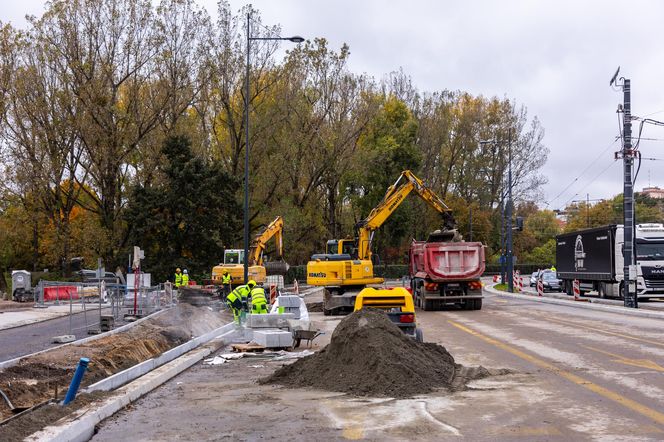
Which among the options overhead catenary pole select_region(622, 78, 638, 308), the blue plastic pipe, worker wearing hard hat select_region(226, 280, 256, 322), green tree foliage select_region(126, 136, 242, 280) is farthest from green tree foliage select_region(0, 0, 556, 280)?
the blue plastic pipe

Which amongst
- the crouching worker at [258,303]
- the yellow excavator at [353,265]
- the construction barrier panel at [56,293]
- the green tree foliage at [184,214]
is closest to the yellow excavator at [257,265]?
the yellow excavator at [353,265]

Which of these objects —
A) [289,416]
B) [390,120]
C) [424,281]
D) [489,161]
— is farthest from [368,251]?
[489,161]

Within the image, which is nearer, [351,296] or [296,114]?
[351,296]

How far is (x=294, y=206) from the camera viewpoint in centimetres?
5738

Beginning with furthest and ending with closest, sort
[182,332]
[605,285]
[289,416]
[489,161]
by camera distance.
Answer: [489,161] < [605,285] < [182,332] < [289,416]

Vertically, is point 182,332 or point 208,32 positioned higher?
point 208,32

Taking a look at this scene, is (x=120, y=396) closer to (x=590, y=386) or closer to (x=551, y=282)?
(x=590, y=386)

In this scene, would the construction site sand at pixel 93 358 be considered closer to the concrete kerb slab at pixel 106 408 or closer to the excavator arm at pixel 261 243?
the concrete kerb slab at pixel 106 408

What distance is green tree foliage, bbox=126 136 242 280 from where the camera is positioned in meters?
50.9

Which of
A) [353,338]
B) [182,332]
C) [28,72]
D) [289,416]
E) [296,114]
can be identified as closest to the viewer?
[289,416]

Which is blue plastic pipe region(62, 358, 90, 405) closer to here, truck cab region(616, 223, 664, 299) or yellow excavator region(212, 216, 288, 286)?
yellow excavator region(212, 216, 288, 286)

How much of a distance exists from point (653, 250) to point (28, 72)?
38.2 metres

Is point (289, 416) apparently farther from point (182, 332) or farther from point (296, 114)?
point (296, 114)

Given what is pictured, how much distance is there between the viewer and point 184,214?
52562 mm
